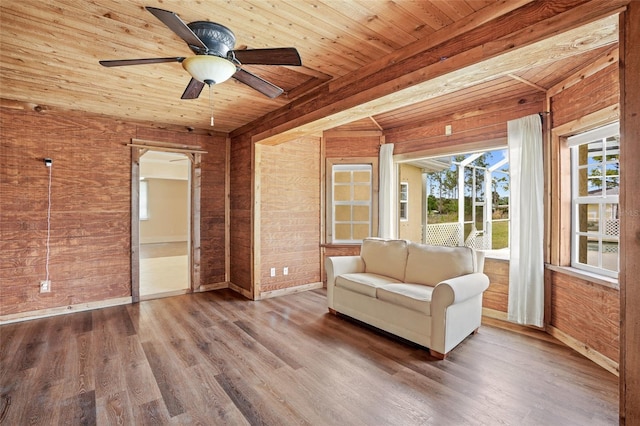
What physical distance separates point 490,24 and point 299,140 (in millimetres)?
3254

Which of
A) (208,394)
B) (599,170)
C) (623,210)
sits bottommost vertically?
(208,394)

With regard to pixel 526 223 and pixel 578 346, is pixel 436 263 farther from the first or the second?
pixel 578 346

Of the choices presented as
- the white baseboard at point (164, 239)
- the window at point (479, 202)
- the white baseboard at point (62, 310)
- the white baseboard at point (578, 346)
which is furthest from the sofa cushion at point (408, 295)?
the white baseboard at point (164, 239)

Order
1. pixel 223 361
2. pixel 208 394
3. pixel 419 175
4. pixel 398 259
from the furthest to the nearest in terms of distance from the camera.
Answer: pixel 419 175, pixel 398 259, pixel 223 361, pixel 208 394

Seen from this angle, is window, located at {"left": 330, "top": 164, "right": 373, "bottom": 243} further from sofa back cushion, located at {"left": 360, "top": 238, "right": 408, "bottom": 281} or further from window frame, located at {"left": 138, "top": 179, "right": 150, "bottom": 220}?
window frame, located at {"left": 138, "top": 179, "right": 150, "bottom": 220}

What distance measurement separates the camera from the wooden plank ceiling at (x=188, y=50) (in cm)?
192

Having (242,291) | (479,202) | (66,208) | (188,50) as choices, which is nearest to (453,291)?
(188,50)

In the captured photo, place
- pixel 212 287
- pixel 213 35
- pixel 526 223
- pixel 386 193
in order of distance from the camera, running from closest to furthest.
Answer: pixel 213 35
pixel 526 223
pixel 386 193
pixel 212 287

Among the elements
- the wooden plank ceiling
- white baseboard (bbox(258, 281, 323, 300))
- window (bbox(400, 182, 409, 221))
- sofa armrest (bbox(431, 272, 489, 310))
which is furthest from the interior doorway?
sofa armrest (bbox(431, 272, 489, 310))

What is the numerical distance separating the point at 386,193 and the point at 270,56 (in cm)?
308

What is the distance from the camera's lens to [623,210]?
56.8 inches

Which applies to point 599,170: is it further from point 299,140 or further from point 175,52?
point 175,52

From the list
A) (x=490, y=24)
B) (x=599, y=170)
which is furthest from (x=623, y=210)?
(x=599, y=170)

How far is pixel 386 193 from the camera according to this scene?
4648mm
